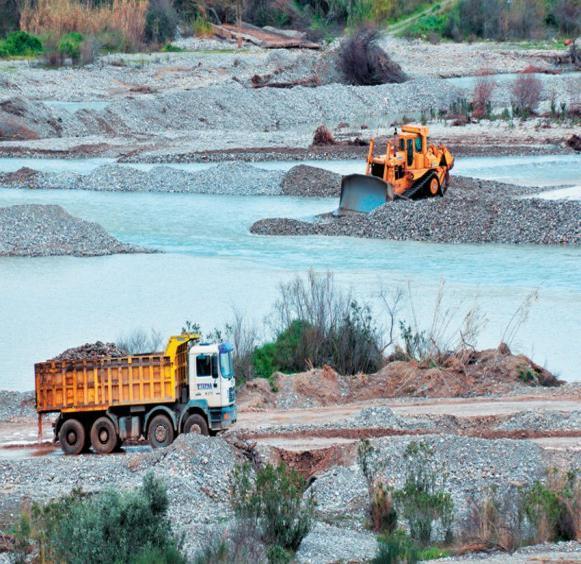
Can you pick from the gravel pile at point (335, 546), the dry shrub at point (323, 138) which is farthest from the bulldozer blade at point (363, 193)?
the gravel pile at point (335, 546)

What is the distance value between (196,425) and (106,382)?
1.01 m

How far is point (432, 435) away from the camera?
14.0 m

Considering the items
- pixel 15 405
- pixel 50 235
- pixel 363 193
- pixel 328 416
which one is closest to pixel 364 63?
pixel 363 193

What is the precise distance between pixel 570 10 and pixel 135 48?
2947 centimetres

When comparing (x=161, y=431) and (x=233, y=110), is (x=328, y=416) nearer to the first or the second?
(x=161, y=431)

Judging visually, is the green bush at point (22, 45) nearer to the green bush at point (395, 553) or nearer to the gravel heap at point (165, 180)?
the gravel heap at point (165, 180)

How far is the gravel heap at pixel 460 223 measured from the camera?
31031 mm

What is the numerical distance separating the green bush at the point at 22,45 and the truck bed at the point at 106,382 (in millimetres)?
57723

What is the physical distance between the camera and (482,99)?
56469 millimetres

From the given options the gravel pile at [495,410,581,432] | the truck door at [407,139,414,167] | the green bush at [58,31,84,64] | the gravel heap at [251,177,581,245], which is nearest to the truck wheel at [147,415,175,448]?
the gravel pile at [495,410,581,432]

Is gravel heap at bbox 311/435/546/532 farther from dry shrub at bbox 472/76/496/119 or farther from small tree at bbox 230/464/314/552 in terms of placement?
dry shrub at bbox 472/76/496/119

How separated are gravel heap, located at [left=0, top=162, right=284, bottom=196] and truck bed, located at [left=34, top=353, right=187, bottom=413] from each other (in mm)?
25235

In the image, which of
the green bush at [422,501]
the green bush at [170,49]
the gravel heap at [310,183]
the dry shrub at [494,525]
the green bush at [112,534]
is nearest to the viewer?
the green bush at [112,534]

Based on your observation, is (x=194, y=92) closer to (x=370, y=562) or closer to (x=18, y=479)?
(x=18, y=479)
